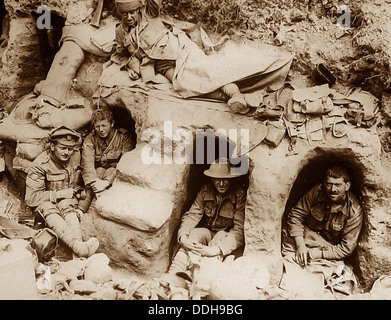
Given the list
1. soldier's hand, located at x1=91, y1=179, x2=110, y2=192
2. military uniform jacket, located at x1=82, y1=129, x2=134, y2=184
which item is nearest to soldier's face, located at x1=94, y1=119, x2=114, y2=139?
military uniform jacket, located at x1=82, y1=129, x2=134, y2=184

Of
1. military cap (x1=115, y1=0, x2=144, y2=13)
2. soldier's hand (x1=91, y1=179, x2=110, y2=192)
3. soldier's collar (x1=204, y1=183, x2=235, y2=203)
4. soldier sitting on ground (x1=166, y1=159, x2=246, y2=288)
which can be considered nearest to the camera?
soldier sitting on ground (x1=166, y1=159, x2=246, y2=288)

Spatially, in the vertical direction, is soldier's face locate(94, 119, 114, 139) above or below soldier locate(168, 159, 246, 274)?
above

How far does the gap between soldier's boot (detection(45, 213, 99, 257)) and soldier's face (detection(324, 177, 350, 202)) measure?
2.67m

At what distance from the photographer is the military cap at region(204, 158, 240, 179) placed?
611cm

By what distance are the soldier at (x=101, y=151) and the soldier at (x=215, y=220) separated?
Answer: 1.19 m

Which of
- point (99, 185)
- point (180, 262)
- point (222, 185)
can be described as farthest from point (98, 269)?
point (222, 185)

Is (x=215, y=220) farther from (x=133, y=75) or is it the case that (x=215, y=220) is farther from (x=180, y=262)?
(x=133, y=75)

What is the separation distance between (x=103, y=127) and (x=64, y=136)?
1.61 ft

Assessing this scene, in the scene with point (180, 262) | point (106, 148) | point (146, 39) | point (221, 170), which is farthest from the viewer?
point (106, 148)

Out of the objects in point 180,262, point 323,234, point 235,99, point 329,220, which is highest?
point 235,99

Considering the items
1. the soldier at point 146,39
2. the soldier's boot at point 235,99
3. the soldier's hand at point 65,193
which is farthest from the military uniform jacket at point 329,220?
the soldier's hand at point 65,193

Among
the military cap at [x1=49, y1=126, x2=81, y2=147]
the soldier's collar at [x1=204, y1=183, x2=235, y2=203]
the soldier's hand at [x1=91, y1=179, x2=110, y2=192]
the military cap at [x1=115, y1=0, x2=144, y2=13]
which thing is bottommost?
the soldier's hand at [x1=91, y1=179, x2=110, y2=192]

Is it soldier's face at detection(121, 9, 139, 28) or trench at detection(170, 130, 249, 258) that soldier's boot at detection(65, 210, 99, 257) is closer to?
trench at detection(170, 130, 249, 258)

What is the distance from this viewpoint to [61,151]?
261 inches
